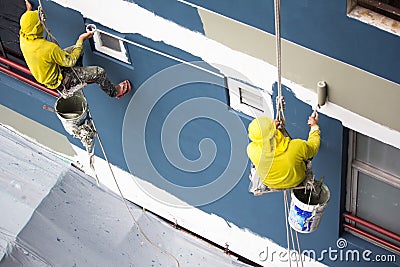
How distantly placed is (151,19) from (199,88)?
0.72 meters

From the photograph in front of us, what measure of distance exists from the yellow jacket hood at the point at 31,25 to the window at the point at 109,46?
25.3 inches

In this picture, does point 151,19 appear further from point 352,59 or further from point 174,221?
point 174,221

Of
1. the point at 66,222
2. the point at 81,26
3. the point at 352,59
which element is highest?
the point at 352,59

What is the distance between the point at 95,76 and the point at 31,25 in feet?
2.50

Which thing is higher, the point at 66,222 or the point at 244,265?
the point at 244,265

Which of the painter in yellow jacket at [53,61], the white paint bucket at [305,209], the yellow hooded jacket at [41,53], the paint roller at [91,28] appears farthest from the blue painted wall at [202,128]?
the yellow hooded jacket at [41,53]

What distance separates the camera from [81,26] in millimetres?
6625

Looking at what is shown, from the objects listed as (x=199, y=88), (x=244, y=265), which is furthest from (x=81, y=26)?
(x=244, y=265)

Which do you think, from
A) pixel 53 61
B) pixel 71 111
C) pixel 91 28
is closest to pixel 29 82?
pixel 71 111

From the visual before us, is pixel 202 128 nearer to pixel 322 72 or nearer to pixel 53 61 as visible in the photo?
pixel 53 61

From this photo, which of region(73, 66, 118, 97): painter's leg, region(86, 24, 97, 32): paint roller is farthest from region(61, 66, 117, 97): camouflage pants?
region(86, 24, 97, 32): paint roller

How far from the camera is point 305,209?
5.48 meters

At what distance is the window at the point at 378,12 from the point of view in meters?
4.64

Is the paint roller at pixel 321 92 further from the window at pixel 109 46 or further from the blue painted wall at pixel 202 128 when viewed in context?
the window at pixel 109 46
